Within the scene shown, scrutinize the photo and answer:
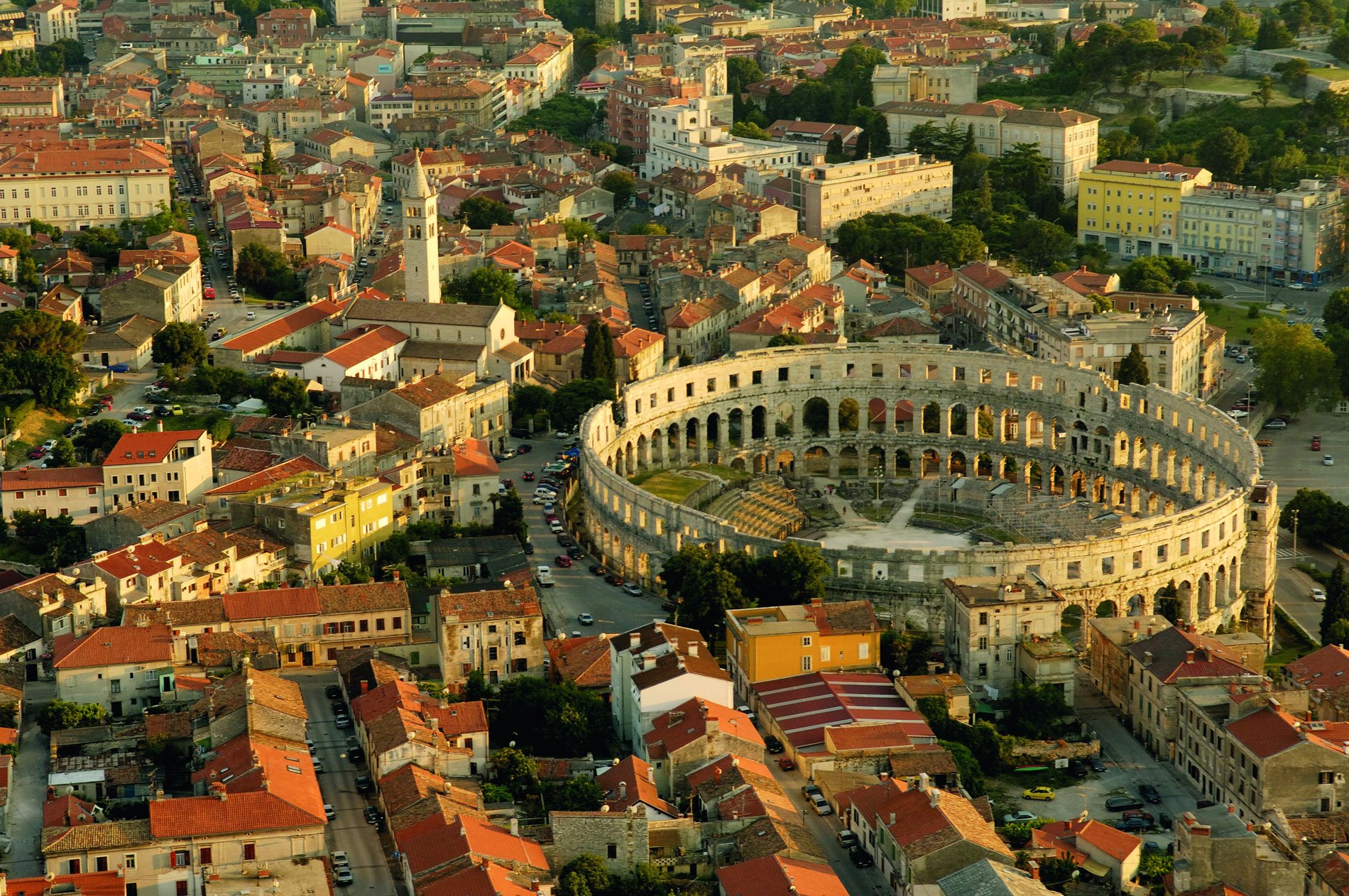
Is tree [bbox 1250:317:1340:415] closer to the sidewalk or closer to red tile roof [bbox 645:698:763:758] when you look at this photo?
red tile roof [bbox 645:698:763:758]

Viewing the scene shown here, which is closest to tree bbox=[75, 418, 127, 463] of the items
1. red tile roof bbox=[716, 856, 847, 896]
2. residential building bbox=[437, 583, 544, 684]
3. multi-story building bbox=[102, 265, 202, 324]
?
multi-story building bbox=[102, 265, 202, 324]

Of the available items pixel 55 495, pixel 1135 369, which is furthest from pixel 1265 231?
pixel 55 495

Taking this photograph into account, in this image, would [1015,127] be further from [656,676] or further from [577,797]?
[577,797]

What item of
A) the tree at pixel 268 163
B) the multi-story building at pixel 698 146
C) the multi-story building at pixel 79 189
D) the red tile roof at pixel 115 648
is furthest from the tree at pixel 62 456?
the multi-story building at pixel 698 146

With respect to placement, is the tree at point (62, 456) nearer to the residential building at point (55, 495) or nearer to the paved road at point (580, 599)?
the residential building at point (55, 495)

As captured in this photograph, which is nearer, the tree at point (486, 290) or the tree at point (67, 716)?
the tree at point (67, 716)

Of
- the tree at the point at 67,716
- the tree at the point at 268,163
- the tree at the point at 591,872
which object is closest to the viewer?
the tree at the point at 591,872
